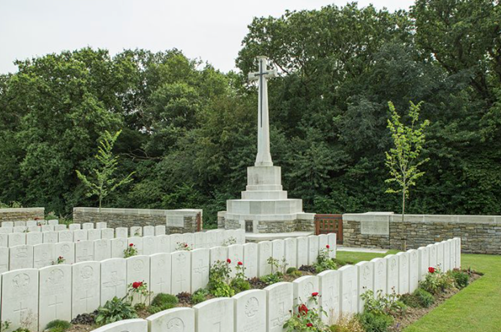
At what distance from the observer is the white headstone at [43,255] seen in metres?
8.38

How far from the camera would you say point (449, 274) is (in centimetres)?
858

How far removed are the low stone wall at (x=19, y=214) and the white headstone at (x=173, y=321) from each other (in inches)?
750

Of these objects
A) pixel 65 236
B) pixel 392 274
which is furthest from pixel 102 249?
pixel 392 274

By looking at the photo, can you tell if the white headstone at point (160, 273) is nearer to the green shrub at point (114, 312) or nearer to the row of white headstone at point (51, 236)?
the green shrub at point (114, 312)

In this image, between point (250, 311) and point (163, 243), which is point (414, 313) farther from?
point (163, 243)

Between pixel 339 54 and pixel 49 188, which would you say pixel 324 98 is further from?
pixel 49 188

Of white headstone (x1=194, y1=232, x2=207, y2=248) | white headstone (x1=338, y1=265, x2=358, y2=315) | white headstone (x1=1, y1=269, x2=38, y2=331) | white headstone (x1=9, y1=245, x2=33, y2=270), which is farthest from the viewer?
white headstone (x1=194, y1=232, x2=207, y2=248)

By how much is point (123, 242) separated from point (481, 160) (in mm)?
16787

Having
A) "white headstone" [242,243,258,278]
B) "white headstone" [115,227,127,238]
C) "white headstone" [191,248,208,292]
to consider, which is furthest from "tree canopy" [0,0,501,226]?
"white headstone" [191,248,208,292]

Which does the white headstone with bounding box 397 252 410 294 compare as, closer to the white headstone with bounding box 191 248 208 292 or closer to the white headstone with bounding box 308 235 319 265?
the white headstone with bounding box 308 235 319 265

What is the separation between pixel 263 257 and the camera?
28.5 ft

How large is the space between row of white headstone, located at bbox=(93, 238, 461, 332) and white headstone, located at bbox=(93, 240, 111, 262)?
575 centimetres

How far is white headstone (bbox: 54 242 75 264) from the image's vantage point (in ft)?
29.1

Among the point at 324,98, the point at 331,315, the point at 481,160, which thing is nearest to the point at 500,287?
the point at 331,315
